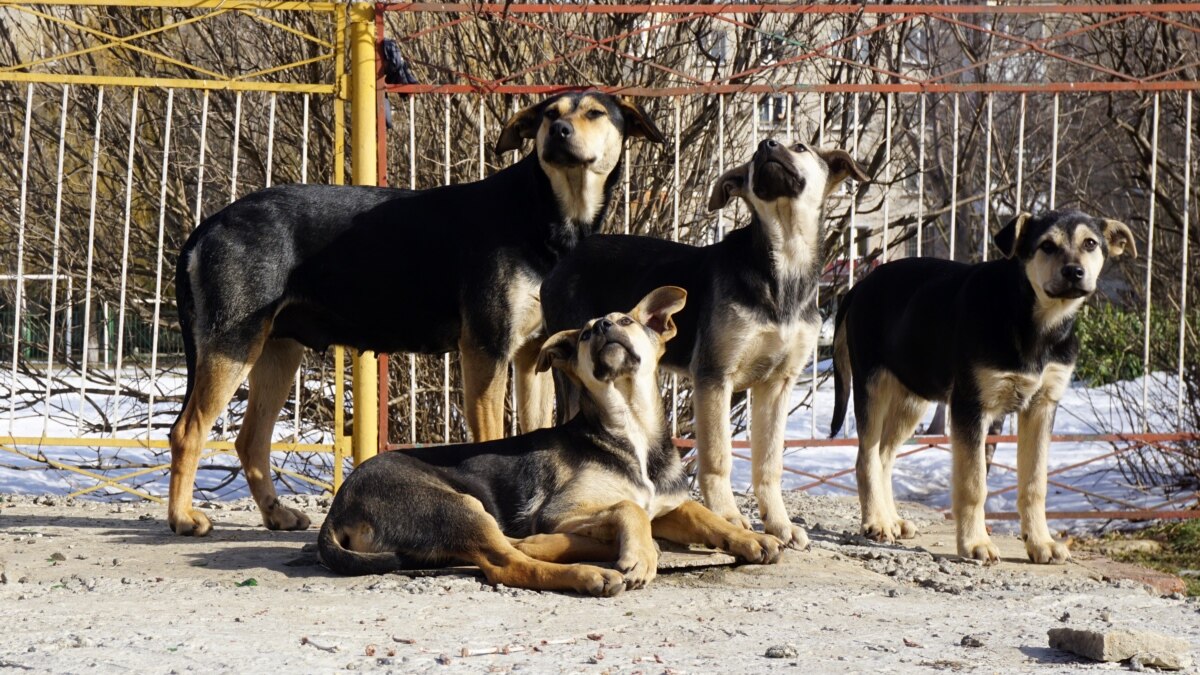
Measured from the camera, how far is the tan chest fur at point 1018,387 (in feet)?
21.6

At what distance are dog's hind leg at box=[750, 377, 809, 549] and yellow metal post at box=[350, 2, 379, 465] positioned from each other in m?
2.65

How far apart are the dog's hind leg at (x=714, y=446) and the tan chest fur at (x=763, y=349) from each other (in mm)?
130

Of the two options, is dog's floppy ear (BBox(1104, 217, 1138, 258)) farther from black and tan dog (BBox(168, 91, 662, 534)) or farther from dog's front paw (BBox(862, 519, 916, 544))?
→ black and tan dog (BBox(168, 91, 662, 534))

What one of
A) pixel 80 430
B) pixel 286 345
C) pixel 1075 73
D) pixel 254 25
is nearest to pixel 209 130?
pixel 254 25

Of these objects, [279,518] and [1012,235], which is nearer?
[1012,235]

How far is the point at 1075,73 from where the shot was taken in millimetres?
16844

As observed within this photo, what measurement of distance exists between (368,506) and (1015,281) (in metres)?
3.18

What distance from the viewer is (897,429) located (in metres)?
7.60

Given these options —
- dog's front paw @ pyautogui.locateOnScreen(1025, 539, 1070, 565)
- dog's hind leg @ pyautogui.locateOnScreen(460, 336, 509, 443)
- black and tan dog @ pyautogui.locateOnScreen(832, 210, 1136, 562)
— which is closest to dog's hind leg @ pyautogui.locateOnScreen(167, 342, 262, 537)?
dog's hind leg @ pyautogui.locateOnScreen(460, 336, 509, 443)

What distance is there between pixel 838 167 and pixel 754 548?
201cm

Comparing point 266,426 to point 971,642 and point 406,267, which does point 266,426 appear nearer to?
point 406,267

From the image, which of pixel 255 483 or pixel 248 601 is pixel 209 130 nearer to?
pixel 255 483

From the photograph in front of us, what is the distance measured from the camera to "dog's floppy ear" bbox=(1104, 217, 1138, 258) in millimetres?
6715

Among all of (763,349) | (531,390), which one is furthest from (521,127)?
(763,349)
